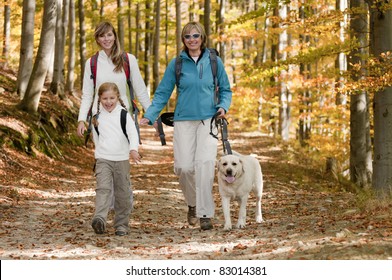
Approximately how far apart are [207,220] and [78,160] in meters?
8.80

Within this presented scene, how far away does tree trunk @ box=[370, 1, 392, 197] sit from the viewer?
32.0 feet

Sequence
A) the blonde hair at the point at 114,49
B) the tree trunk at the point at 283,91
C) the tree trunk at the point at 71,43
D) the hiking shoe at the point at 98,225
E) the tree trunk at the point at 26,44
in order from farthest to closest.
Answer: the tree trunk at the point at 71,43 → the tree trunk at the point at 283,91 → the tree trunk at the point at 26,44 → the blonde hair at the point at 114,49 → the hiking shoe at the point at 98,225

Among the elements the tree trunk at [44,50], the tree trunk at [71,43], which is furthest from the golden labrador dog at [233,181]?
the tree trunk at [71,43]

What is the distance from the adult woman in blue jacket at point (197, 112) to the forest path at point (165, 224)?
0.58 meters

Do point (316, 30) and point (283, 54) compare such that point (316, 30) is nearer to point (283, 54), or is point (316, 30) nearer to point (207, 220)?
point (207, 220)

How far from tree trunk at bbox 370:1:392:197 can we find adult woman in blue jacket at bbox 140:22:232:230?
362 centimetres

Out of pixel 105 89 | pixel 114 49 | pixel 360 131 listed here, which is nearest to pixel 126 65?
pixel 114 49

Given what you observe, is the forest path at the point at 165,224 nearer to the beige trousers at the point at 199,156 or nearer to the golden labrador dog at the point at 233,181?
the golden labrador dog at the point at 233,181

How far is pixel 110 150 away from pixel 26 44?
32.2ft

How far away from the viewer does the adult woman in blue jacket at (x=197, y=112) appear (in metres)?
7.29

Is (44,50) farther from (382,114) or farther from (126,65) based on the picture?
(382,114)

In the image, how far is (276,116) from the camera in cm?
3172

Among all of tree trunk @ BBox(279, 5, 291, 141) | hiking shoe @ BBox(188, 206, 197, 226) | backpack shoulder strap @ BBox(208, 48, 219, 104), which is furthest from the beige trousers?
tree trunk @ BBox(279, 5, 291, 141)

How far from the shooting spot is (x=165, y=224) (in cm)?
819
